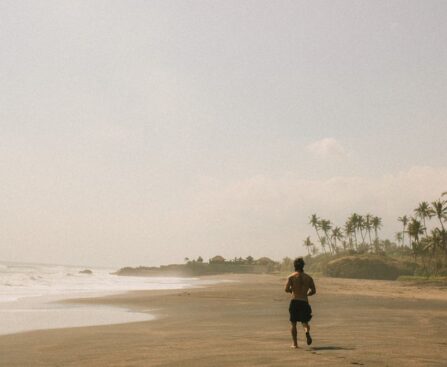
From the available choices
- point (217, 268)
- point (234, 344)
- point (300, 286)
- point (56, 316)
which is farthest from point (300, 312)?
point (217, 268)

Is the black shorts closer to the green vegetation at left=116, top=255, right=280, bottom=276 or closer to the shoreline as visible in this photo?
the shoreline

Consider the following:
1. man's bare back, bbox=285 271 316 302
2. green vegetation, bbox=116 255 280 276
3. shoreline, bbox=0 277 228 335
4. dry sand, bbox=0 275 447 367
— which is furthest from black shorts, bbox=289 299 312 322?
green vegetation, bbox=116 255 280 276

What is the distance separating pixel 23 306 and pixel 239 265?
359 feet

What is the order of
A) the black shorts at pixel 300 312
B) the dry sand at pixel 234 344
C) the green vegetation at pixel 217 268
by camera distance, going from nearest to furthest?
the dry sand at pixel 234 344 → the black shorts at pixel 300 312 → the green vegetation at pixel 217 268

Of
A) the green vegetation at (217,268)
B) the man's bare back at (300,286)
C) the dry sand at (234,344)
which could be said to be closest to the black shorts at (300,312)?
the man's bare back at (300,286)

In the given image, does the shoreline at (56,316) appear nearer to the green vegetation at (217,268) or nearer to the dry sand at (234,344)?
the dry sand at (234,344)

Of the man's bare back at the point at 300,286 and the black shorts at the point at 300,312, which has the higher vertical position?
the man's bare back at the point at 300,286

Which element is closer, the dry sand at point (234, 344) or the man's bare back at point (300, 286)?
the dry sand at point (234, 344)

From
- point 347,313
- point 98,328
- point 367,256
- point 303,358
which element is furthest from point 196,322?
point 367,256

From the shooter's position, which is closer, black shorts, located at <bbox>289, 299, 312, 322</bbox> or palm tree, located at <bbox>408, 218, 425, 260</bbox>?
black shorts, located at <bbox>289, 299, 312, 322</bbox>

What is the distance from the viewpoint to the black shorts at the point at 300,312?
9156 mm

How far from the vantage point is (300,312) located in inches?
363

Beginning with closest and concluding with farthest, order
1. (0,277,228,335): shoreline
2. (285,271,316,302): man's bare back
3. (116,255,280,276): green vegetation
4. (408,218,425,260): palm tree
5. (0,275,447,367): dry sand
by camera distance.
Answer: (0,275,447,367): dry sand < (285,271,316,302): man's bare back < (0,277,228,335): shoreline < (408,218,425,260): palm tree < (116,255,280,276): green vegetation

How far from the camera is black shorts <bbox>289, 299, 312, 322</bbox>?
30.0 ft
